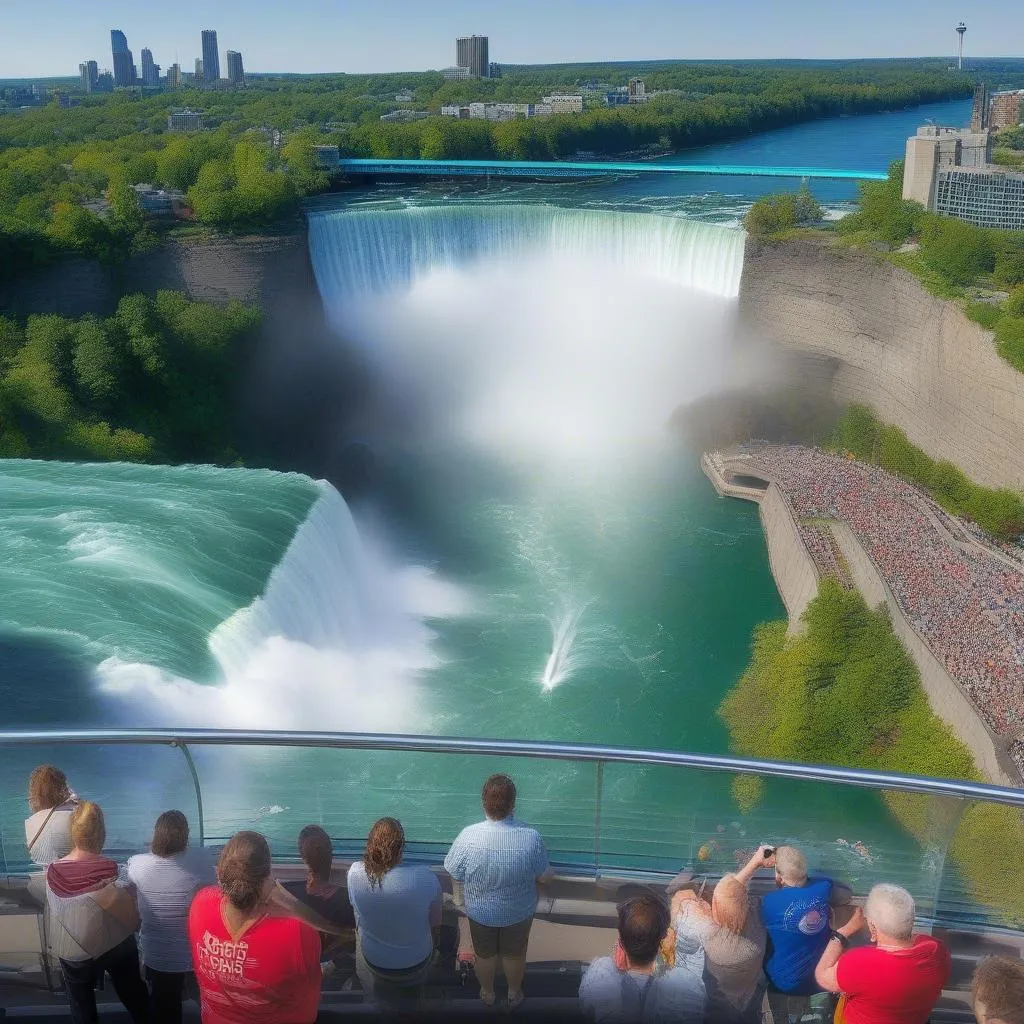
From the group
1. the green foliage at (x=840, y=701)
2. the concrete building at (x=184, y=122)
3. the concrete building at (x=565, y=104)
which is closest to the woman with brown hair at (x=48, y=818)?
the green foliage at (x=840, y=701)

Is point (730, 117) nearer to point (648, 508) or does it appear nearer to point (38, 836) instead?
point (648, 508)

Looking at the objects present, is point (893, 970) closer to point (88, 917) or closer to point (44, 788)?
point (88, 917)

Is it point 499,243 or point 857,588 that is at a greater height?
point 499,243

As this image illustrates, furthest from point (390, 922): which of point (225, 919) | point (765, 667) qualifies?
point (765, 667)

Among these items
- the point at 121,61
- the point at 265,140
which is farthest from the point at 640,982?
the point at 121,61

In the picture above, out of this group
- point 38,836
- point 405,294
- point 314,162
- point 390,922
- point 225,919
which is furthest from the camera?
point 314,162

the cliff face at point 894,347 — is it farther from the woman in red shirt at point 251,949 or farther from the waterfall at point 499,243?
the woman in red shirt at point 251,949

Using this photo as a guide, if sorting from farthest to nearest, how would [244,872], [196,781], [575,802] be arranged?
[575,802] → [196,781] → [244,872]
